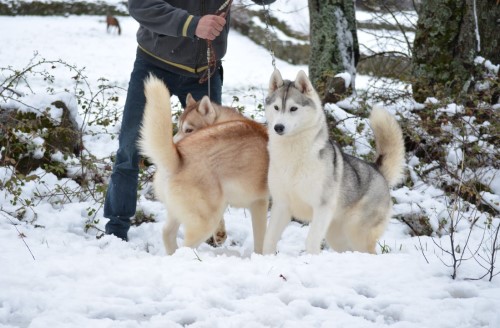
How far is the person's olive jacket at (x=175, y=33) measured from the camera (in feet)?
14.1

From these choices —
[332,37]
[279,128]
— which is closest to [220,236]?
[279,128]

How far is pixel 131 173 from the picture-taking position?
4.79 metres

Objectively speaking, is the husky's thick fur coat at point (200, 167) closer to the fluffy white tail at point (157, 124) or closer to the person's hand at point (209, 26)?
the fluffy white tail at point (157, 124)

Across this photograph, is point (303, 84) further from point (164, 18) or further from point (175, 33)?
point (164, 18)

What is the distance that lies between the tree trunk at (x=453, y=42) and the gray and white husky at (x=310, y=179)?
315 cm

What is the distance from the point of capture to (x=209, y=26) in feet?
13.9

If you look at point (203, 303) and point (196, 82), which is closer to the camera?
point (203, 303)

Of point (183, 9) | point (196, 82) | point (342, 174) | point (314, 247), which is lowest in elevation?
point (314, 247)

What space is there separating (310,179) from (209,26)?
4.49 ft

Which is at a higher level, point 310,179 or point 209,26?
point 209,26

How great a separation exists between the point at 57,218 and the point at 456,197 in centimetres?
378

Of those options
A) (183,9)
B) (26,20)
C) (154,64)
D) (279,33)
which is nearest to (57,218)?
(154,64)

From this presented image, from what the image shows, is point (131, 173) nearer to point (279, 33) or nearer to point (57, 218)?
point (57, 218)

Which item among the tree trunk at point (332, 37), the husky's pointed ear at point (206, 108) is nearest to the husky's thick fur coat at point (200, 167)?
the husky's pointed ear at point (206, 108)
